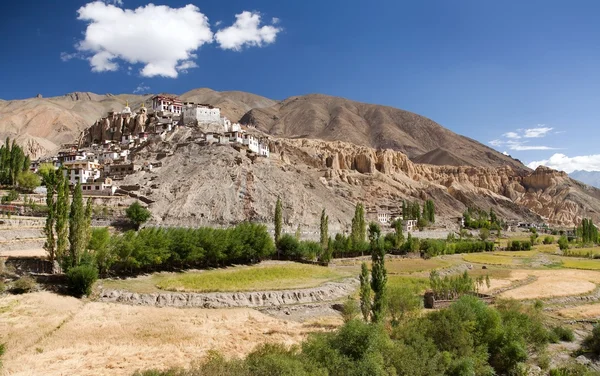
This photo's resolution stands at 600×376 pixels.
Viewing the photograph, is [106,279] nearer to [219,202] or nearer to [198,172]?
[219,202]

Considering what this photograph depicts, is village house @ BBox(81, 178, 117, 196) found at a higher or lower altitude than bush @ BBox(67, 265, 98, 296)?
higher

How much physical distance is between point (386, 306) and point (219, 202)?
52.2 metres

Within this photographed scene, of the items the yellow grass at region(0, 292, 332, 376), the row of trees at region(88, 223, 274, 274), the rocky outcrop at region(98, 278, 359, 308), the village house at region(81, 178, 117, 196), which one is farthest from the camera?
the village house at region(81, 178, 117, 196)

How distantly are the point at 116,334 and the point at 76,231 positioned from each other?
44.4 feet

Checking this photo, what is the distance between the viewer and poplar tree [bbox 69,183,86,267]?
3566 cm

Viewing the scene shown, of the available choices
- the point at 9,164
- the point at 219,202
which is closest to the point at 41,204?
the point at 9,164

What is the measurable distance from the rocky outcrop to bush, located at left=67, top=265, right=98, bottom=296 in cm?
142

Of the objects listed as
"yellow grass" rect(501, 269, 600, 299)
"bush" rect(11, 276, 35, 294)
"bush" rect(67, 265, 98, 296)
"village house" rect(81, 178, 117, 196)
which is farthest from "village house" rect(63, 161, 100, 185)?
"yellow grass" rect(501, 269, 600, 299)

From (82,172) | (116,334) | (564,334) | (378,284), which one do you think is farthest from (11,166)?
(564,334)

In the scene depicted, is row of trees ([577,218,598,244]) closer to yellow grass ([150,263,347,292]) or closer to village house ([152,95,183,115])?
yellow grass ([150,263,347,292])

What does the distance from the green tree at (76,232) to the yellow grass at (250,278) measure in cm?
756

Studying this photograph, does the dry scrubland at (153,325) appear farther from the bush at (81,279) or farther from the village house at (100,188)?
the village house at (100,188)

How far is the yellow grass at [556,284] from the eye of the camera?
139 feet

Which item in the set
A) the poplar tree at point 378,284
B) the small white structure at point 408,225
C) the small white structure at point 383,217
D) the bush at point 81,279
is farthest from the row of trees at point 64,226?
the small white structure at point 383,217
